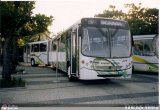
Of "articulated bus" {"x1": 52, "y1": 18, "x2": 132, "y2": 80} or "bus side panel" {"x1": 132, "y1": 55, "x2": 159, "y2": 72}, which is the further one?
"bus side panel" {"x1": 132, "y1": 55, "x2": 159, "y2": 72}

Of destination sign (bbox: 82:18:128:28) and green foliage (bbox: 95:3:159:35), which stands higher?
green foliage (bbox: 95:3:159:35)

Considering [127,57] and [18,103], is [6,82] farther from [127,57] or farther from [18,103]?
[127,57]

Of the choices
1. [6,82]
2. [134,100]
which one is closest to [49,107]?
[134,100]

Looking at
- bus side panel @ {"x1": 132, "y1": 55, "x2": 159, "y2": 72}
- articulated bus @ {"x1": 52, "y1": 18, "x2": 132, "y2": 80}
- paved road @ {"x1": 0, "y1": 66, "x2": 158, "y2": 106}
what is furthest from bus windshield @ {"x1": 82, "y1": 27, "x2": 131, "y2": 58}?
bus side panel @ {"x1": 132, "y1": 55, "x2": 159, "y2": 72}

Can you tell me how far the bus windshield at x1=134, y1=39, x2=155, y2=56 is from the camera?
64.3ft

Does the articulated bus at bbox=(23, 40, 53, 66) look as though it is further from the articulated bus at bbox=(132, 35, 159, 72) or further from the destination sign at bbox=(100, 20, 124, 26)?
the destination sign at bbox=(100, 20, 124, 26)

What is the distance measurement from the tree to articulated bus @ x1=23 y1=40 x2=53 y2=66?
13984 millimetres

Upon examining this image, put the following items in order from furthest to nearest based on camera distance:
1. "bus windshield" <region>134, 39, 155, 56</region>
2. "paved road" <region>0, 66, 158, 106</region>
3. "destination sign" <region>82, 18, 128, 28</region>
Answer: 1. "bus windshield" <region>134, 39, 155, 56</region>
2. "destination sign" <region>82, 18, 128, 28</region>
3. "paved road" <region>0, 66, 158, 106</region>

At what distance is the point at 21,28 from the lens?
13.7 meters

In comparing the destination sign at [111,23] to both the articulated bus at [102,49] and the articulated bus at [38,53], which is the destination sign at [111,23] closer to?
the articulated bus at [102,49]

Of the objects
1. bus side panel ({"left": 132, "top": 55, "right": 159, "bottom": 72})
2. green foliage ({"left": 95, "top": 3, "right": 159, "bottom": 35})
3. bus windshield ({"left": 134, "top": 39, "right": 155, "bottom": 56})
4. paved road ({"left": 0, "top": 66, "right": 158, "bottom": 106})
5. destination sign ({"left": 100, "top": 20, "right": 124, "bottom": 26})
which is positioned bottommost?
paved road ({"left": 0, "top": 66, "right": 158, "bottom": 106})

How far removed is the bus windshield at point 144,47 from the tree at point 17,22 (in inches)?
334

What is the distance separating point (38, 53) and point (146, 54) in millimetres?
14417

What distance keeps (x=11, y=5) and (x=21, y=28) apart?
4.21ft
